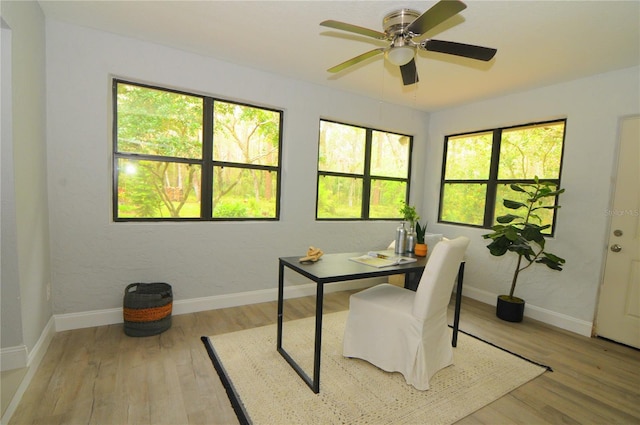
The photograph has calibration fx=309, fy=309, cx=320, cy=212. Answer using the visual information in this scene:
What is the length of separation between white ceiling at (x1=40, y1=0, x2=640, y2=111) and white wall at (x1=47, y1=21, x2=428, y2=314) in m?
0.18

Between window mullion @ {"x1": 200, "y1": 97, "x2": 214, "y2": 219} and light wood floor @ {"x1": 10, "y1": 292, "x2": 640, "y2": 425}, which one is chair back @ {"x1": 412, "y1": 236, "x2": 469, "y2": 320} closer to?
light wood floor @ {"x1": 10, "y1": 292, "x2": 640, "y2": 425}

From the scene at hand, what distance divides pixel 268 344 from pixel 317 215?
1.77 m

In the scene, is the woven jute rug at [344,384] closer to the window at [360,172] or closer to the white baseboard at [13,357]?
the white baseboard at [13,357]

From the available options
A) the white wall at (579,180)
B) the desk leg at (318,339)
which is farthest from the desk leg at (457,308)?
the white wall at (579,180)

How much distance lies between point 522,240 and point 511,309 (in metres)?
0.75

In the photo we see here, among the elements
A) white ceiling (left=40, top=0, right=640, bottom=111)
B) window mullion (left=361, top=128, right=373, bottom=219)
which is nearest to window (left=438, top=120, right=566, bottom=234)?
white ceiling (left=40, top=0, right=640, bottom=111)

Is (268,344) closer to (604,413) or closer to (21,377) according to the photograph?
(21,377)

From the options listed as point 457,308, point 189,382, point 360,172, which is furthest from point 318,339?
point 360,172

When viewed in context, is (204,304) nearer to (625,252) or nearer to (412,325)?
(412,325)

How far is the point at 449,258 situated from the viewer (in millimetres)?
1962

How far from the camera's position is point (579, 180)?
10.1ft

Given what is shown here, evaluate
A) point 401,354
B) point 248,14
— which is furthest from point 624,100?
point 248,14

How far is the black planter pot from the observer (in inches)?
127

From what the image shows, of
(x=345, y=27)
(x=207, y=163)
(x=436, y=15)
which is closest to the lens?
(x=436, y=15)
